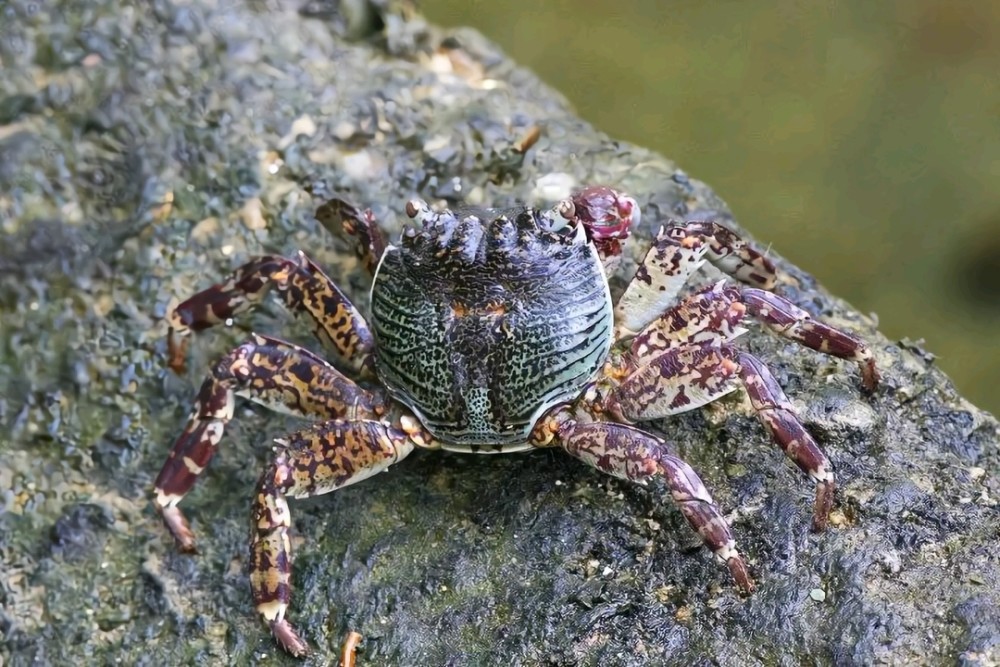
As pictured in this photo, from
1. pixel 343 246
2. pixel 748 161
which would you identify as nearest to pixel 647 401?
pixel 343 246

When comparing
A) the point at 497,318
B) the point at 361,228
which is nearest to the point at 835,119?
the point at 361,228

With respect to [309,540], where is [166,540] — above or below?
below

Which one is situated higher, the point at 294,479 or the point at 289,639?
the point at 294,479

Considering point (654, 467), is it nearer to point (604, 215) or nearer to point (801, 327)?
point (801, 327)

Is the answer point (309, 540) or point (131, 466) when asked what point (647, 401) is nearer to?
point (309, 540)

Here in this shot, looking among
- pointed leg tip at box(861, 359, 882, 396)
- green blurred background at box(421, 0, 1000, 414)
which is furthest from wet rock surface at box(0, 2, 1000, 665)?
green blurred background at box(421, 0, 1000, 414)

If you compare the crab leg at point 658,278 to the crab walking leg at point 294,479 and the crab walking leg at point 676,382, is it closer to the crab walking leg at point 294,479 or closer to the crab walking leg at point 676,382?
the crab walking leg at point 676,382

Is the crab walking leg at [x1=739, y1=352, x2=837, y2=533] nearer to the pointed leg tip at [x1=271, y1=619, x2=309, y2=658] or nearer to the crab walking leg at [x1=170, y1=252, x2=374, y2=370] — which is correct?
the crab walking leg at [x1=170, y1=252, x2=374, y2=370]
